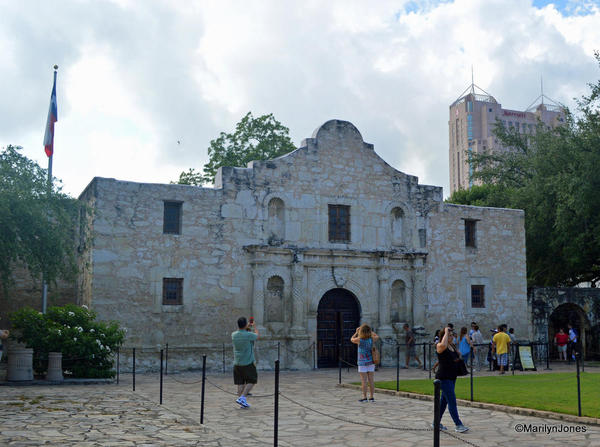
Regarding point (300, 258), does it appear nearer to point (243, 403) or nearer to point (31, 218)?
point (31, 218)

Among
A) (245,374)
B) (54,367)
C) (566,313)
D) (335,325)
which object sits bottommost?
(54,367)

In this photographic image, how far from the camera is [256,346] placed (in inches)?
819

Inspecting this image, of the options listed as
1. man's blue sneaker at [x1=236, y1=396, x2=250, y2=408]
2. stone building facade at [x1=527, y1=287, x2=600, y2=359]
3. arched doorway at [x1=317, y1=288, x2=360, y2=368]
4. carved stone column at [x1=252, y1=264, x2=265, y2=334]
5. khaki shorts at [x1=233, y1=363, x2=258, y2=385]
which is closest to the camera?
man's blue sneaker at [x1=236, y1=396, x2=250, y2=408]

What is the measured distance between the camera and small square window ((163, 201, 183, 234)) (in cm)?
2066

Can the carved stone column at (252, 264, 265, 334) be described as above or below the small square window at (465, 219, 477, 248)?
below

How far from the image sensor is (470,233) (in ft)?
82.3

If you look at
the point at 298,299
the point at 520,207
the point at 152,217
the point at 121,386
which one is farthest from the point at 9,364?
the point at 520,207

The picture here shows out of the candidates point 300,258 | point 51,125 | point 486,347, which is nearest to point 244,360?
point 300,258

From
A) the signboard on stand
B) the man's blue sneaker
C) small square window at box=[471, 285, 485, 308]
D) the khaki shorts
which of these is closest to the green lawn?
the signboard on stand

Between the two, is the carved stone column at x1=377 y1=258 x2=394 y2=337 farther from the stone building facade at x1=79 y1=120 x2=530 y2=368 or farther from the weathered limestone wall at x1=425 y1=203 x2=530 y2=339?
the weathered limestone wall at x1=425 y1=203 x2=530 y2=339

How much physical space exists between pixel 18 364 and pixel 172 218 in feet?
21.7

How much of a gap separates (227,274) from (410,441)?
12.6 metres

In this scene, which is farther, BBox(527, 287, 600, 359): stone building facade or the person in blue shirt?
BBox(527, 287, 600, 359): stone building facade

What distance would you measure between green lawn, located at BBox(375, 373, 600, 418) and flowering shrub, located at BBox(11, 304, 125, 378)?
7.09 metres
